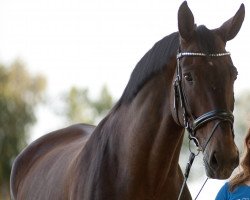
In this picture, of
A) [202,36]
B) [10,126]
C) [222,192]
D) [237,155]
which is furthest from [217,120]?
[10,126]

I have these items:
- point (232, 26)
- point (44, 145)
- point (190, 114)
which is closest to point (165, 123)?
point (190, 114)

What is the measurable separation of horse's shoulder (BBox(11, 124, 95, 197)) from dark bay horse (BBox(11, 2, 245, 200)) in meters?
1.77

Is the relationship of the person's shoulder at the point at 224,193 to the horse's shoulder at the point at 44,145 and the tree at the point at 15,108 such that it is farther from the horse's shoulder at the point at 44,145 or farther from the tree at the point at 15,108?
the tree at the point at 15,108

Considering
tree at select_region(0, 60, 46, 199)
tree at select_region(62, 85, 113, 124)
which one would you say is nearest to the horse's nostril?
tree at select_region(0, 60, 46, 199)

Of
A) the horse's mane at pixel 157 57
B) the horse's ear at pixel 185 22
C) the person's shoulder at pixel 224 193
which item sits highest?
the horse's ear at pixel 185 22

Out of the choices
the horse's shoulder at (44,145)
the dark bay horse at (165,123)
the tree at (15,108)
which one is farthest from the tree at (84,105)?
the dark bay horse at (165,123)

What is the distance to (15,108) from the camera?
2903 cm

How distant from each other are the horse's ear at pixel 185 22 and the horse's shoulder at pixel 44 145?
2.84 meters

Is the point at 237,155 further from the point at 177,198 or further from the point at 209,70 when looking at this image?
the point at 177,198

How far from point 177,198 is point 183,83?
3.15ft

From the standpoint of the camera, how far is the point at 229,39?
469 cm

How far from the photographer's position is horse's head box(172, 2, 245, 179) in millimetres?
4121

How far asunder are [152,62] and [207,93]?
64 cm

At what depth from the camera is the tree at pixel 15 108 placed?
1006 inches
